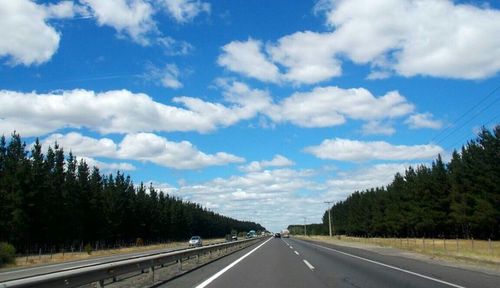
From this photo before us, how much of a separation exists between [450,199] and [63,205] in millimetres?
64324

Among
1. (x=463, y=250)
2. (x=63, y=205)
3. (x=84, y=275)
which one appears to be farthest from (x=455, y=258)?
(x=63, y=205)

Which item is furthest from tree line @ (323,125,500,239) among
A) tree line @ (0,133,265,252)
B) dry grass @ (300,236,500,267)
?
tree line @ (0,133,265,252)

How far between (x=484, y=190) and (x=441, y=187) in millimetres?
24824

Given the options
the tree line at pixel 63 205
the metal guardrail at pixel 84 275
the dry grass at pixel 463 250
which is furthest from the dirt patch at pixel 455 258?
the tree line at pixel 63 205

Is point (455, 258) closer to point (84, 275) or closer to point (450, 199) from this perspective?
point (84, 275)

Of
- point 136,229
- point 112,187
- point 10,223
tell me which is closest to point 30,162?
point 10,223

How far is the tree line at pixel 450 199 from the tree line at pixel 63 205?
57319 millimetres

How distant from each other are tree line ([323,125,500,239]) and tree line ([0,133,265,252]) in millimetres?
57319

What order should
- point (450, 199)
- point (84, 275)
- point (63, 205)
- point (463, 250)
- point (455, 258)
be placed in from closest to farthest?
point (84, 275) → point (455, 258) → point (463, 250) → point (63, 205) → point (450, 199)

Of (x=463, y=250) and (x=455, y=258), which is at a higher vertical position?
(x=463, y=250)

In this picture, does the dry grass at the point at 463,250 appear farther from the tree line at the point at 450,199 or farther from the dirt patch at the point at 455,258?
the tree line at the point at 450,199

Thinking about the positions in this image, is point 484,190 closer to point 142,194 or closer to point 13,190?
point 13,190

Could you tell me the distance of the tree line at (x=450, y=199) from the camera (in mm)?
69375

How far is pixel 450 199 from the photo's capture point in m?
91.2
